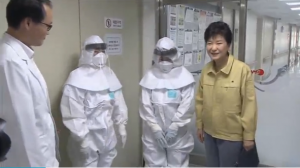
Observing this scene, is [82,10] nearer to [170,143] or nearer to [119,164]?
[170,143]

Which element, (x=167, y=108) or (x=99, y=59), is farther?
(x=167, y=108)

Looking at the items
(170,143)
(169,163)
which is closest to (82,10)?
(170,143)

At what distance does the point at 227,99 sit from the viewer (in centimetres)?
187

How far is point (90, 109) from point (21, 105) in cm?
87

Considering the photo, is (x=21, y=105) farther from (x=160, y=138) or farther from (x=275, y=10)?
(x=275, y=10)

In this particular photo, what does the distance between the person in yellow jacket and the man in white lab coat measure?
1093 millimetres

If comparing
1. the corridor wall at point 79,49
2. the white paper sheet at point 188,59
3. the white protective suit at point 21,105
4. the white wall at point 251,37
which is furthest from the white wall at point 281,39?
the white protective suit at point 21,105

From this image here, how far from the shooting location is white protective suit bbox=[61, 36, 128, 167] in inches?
82.2

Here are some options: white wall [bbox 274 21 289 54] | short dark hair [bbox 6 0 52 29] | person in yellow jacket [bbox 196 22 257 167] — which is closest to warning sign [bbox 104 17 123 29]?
person in yellow jacket [bbox 196 22 257 167]

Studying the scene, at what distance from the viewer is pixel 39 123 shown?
4.69 feet

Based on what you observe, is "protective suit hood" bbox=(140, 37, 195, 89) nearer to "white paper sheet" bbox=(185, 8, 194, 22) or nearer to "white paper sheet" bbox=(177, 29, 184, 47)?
"white paper sheet" bbox=(177, 29, 184, 47)

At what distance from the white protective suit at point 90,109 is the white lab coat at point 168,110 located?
30 centimetres

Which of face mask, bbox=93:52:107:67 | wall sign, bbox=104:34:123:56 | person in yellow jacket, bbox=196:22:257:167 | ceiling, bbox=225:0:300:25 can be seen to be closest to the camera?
person in yellow jacket, bbox=196:22:257:167

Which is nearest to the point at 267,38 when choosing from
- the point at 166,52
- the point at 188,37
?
the point at 188,37
